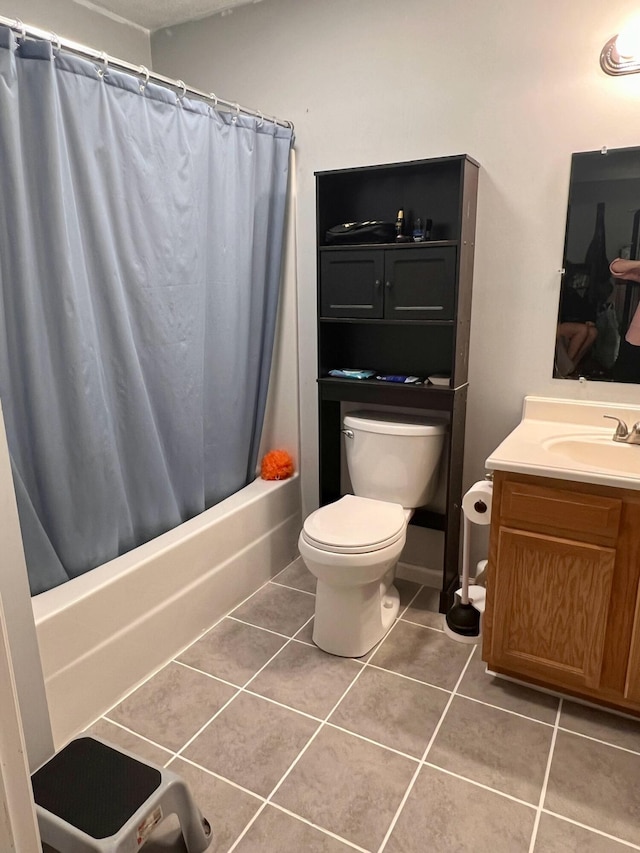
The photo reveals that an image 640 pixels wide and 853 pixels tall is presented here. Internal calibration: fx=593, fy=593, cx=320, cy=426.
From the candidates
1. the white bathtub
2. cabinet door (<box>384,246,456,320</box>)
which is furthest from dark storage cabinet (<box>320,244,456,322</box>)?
the white bathtub

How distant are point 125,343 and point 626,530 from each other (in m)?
1.59

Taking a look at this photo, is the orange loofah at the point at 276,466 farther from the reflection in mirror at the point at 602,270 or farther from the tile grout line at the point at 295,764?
the reflection in mirror at the point at 602,270

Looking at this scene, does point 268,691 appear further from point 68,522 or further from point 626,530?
point 626,530

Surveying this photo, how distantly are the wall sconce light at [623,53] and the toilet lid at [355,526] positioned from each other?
165cm

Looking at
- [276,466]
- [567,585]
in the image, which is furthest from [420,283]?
[567,585]

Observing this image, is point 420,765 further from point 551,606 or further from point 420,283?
point 420,283

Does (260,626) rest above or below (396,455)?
below

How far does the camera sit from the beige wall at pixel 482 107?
1988 mm

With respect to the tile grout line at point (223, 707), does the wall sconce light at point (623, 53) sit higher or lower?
higher

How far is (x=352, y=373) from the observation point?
248 cm

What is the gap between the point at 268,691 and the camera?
1955mm

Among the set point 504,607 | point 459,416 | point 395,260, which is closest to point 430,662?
point 504,607

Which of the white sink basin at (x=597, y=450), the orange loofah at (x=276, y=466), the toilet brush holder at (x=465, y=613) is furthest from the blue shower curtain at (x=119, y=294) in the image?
the white sink basin at (x=597, y=450)

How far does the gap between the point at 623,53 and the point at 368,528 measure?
1.75m
